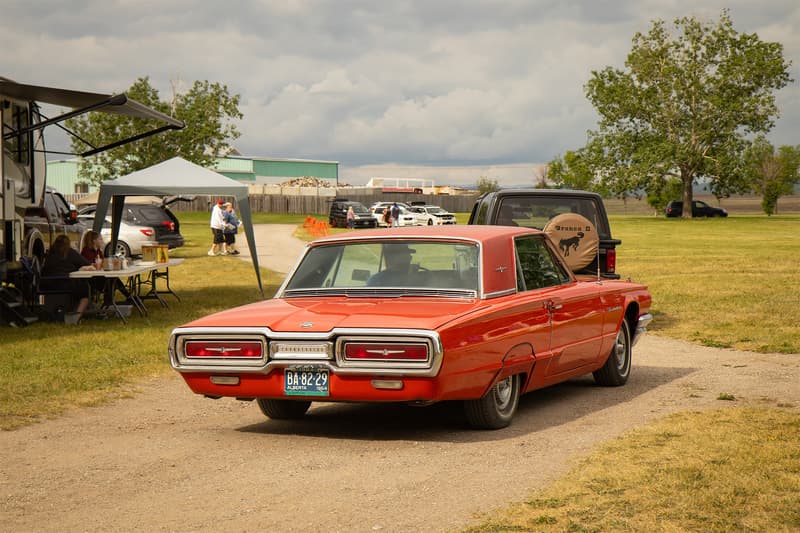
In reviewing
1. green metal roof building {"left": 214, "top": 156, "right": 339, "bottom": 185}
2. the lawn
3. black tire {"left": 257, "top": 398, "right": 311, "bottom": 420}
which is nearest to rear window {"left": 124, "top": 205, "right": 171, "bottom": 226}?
the lawn

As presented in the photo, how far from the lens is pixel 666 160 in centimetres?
7894

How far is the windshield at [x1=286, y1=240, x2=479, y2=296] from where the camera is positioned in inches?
316

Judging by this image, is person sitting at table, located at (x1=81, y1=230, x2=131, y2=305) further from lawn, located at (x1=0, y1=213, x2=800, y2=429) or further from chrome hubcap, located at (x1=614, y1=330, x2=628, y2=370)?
chrome hubcap, located at (x1=614, y1=330, x2=628, y2=370)

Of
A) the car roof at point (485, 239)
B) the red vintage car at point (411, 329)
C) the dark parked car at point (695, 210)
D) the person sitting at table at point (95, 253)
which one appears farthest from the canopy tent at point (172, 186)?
the dark parked car at point (695, 210)

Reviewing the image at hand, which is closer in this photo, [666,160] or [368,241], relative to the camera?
[368,241]

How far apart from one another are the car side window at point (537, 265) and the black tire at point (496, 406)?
2.66 feet

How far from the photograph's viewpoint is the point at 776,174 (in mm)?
121438

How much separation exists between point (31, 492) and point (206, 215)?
78.7 meters

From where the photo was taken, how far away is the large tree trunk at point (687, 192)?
80.4m

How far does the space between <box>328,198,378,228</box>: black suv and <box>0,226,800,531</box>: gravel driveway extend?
54286mm

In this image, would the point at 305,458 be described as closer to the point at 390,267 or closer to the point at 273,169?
the point at 390,267

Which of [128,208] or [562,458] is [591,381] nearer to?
[562,458]

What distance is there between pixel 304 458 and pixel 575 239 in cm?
666

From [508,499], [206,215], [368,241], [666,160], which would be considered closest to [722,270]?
[368,241]
